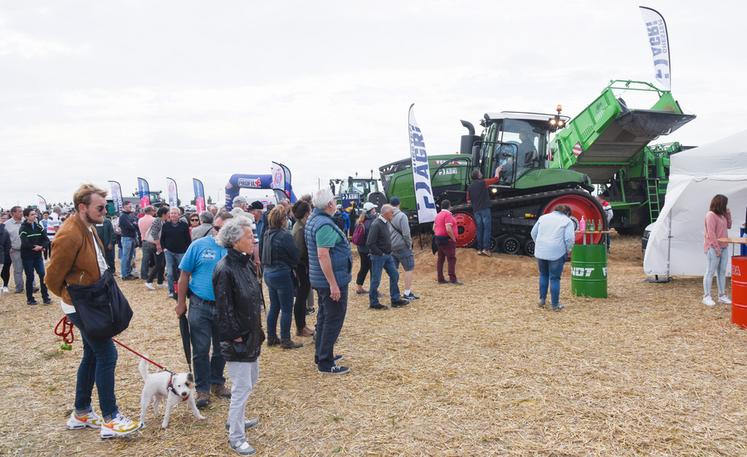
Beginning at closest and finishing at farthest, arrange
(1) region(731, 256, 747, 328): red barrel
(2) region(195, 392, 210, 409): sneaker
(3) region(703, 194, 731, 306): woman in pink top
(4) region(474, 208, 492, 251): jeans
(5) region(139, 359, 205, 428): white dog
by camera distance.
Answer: (5) region(139, 359, 205, 428): white dog, (2) region(195, 392, 210, 409): sneaker, (1) region(731, 256, 747, 328): red barrel, (3) region(703, 194, 731, 306): woman in pink top, (4) region(474, 208, 492, 251): jeans

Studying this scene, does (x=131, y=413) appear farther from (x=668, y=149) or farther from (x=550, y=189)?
(x=668, y=149)

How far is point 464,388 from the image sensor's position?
4.34 metres

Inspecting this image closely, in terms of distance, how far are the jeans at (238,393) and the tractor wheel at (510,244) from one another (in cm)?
932

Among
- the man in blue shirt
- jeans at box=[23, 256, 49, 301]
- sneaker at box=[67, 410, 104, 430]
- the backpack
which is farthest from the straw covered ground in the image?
jeans at box=[23, 256, 49, 301]

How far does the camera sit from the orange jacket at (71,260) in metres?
3.27

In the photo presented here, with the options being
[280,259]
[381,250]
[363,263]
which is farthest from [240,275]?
[363,263]

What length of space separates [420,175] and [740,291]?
6242 mm

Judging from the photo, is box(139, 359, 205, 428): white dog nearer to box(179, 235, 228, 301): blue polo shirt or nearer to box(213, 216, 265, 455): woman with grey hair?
box(213, 216, 265, 455): woman with grey hair

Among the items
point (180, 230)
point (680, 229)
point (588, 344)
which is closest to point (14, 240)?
point (180, 230)

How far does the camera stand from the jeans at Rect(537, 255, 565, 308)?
6.93 metres

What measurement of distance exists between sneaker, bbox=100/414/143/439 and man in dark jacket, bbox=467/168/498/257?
27.5 feet

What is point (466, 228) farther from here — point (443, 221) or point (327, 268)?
point (327, 268)

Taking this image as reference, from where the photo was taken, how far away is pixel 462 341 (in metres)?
5.77

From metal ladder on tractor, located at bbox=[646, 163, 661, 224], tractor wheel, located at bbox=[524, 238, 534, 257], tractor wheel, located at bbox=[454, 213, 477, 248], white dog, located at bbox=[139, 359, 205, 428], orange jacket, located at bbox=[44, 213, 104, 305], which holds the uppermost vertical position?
metal ladder on tractor, located at bbox=[646, 163, 661, 224]
